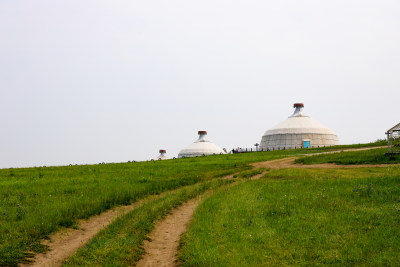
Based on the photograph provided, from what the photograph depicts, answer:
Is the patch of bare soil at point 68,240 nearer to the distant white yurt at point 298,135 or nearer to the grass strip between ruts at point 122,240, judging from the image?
the grass strip between ruts at point 122,240

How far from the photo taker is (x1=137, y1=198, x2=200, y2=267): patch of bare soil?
927 centimetres

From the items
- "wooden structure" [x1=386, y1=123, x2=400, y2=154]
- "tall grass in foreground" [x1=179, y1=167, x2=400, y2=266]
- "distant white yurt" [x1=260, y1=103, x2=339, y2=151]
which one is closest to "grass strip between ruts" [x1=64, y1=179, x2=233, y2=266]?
"tall grass in foreground" [x1=179, y1=167, x2=400, y2=266]

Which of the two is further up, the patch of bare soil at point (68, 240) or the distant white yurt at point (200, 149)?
the distant white yurt at point (200, 149)

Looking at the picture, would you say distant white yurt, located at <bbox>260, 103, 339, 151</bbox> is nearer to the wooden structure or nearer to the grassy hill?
the wooden structure

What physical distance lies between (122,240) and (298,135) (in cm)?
8440

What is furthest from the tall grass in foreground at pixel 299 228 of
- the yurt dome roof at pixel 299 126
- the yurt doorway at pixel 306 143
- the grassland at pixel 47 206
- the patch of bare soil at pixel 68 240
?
the yurt dome roof at pixel 299 126

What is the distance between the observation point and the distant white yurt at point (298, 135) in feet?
293

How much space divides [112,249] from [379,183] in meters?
13.6

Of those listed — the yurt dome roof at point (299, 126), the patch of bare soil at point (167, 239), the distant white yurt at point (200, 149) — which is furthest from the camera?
the distant white yurt at point (200, 149)

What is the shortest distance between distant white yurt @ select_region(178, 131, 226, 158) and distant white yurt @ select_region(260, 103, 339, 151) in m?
21.3

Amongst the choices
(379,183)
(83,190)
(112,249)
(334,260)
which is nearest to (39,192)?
(83,190)

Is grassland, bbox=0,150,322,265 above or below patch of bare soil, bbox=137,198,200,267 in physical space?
above

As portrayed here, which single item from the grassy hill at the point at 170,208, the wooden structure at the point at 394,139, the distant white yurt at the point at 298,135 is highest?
the distant white yurt at the point at 298,135

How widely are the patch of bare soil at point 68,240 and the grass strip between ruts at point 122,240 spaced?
20.2 inches
